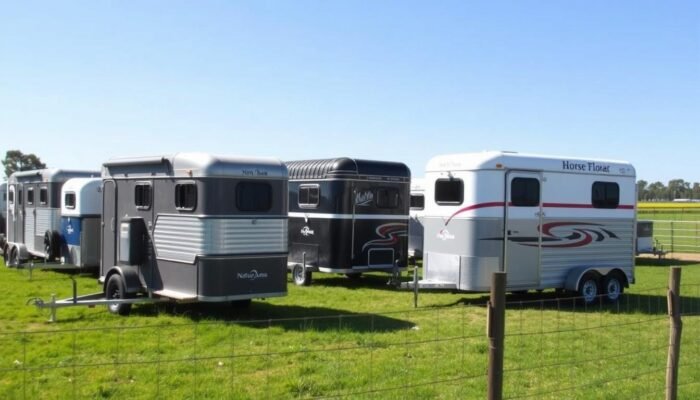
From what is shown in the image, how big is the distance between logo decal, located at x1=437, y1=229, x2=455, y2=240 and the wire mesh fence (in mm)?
1985

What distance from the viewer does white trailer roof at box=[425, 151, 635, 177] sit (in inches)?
501

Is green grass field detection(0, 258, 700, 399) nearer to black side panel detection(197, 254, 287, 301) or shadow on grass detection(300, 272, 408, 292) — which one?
black side panel detection(197, 254, 287, 301)

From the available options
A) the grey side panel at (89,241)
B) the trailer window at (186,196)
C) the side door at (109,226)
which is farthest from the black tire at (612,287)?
the grey side panel at (89,241)

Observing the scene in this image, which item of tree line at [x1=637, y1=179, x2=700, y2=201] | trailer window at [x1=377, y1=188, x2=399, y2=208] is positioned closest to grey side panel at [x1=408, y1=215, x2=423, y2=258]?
trailer window at [x1=377, y1=188, x2=399, y2=208]

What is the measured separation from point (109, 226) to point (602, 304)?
9.23 metres

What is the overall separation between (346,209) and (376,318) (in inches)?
192

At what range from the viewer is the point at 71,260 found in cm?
1648

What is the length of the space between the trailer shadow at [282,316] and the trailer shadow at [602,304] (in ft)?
8.56

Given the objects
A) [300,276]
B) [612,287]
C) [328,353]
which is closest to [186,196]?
[328,353]

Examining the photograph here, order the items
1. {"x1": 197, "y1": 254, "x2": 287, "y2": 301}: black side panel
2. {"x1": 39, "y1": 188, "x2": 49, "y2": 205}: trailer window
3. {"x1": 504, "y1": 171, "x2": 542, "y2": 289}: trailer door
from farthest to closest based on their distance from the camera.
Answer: {"x1": 39, "y1": 188, "x2": 49, "y2": 205}: trailer window, {"x1": 504, "y1": 171, "x2": 542, "y2": 289}: trailer door, {"x1": 197, "y1": 254, "x2": 287, "y2": 301}: black side panel

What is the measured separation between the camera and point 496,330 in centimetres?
448

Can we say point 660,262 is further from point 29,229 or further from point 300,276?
point 29,229

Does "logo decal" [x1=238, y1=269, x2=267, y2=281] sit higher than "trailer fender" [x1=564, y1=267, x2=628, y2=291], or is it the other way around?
"logo decal" [x1=238, y1=269, x2=267, y2=281]

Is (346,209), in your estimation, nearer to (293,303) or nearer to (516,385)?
(293,303)
